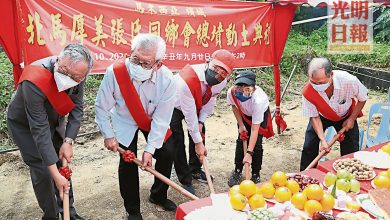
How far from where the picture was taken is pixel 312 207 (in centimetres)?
220

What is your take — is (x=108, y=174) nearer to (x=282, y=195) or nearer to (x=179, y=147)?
(x=179, y=147)

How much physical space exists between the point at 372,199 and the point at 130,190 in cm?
186

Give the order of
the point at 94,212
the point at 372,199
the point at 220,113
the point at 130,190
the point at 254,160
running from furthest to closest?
the point at 220,113, the point at 254,160, the point at 94,212, the point at 130,190, the point at 372,199

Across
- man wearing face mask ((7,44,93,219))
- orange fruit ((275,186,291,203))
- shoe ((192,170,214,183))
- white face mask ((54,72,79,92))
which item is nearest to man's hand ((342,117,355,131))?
shoe ((192,170,214,183))

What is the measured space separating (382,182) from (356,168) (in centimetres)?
24

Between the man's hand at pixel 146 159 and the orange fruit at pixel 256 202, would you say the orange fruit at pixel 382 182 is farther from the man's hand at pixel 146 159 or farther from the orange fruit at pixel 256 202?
the man's hand at pixel 146 159

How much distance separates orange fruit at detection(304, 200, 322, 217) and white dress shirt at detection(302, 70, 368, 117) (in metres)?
1.57

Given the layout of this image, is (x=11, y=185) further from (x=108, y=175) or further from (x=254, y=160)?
(x=254, y=160)

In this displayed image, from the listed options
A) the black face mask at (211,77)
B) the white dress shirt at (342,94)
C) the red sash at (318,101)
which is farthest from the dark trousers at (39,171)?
the white dress shirt at (342,94)

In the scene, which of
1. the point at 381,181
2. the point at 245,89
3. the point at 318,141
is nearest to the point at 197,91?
the point at 245,89

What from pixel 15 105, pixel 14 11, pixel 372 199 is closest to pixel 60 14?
pixel 14 11

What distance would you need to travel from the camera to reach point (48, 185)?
115 inches

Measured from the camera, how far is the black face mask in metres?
3.32

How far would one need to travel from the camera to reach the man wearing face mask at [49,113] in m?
2.50
